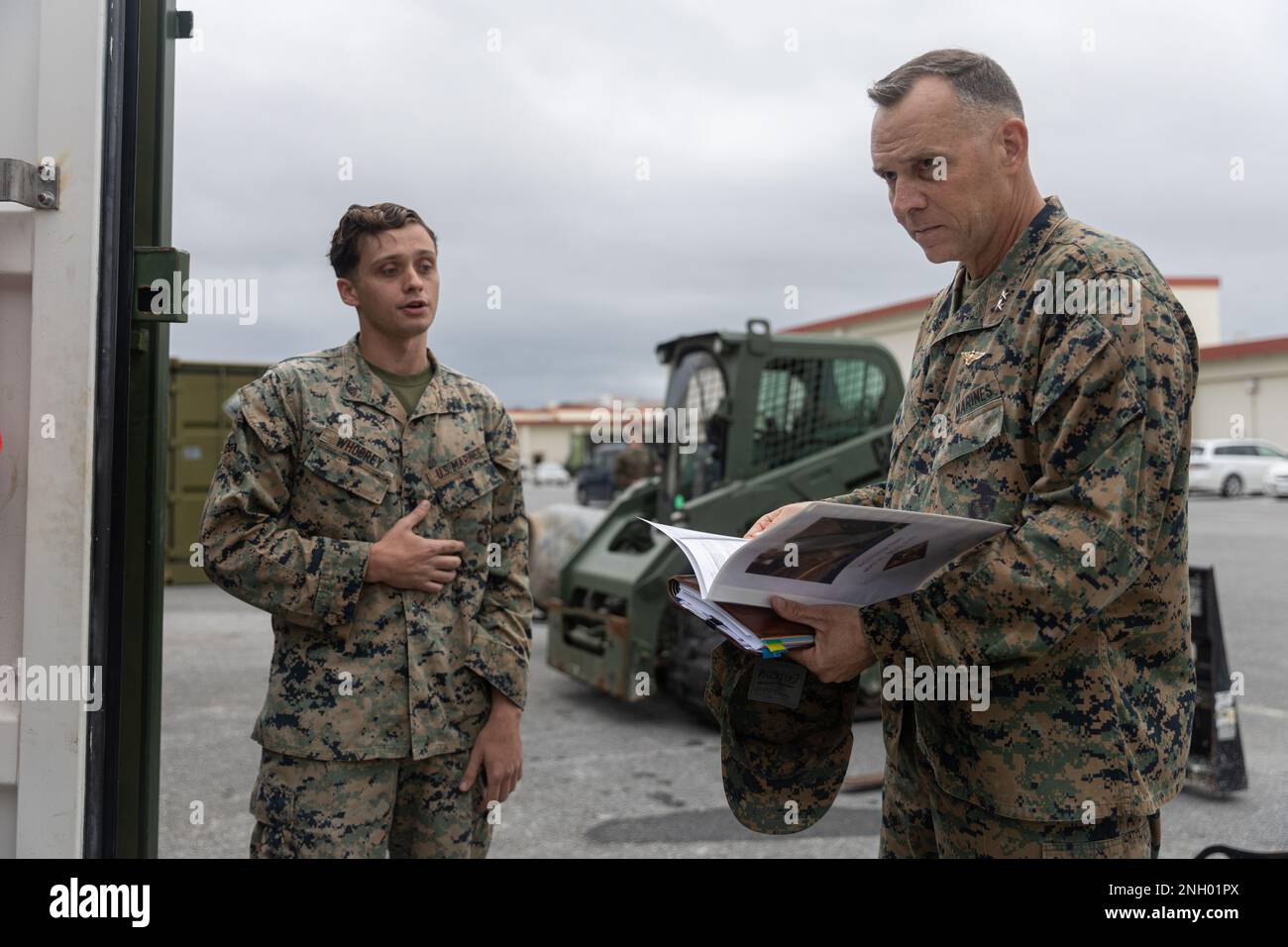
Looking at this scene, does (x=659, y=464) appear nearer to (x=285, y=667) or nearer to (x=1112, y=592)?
(x=285, y=667)

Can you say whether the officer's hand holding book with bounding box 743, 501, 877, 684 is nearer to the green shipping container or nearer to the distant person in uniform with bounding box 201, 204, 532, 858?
the distant person in uniform with bounding box 201, 204, 532, 858

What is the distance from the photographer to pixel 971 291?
173 cm

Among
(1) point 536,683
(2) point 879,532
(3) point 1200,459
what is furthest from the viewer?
(3) point 1200,459

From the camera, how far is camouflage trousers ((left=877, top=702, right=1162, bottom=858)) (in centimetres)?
153

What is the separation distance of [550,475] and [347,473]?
41.8m

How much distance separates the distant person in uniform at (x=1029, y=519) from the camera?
4.67 feet

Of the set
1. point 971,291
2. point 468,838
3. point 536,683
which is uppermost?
point 971,291

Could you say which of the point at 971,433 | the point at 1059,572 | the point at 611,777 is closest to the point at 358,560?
the point at 971,433

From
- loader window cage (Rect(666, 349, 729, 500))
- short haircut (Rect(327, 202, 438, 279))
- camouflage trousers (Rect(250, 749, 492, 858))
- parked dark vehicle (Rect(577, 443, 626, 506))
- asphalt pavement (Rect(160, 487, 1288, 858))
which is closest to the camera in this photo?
camouflage trousers (Rect(250, 749, 492, 858))

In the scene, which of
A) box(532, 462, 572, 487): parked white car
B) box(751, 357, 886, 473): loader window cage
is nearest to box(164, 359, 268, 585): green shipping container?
box(751, 357, 886, 473): loader window cage

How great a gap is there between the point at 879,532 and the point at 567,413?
46741 millimetres

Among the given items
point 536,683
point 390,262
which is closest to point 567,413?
point 536,683

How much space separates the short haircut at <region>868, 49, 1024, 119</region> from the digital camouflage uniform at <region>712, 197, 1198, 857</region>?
0.19 m

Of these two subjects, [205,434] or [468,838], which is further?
[205,434]
